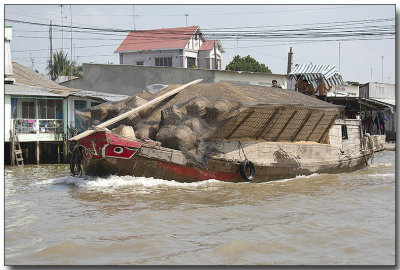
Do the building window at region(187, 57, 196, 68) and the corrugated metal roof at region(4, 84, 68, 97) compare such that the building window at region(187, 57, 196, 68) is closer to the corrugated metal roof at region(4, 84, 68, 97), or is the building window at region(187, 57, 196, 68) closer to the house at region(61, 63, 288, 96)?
the house at region(61, 63, 288, 96)

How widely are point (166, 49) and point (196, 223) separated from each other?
100ft

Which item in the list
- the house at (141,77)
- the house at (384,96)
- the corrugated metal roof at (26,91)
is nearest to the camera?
the corrugated metal roof at (26,91)

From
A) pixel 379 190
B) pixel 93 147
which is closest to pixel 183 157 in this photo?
pixel 93 147

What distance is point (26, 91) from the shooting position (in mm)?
20219

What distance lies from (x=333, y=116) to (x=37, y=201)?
832 cm

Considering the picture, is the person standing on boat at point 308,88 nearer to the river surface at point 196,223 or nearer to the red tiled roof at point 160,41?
the river surface at point 196,223

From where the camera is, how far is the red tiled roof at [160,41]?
1426 inches

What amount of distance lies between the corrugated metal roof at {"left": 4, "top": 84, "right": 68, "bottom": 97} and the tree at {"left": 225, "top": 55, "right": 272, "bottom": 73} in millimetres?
30204

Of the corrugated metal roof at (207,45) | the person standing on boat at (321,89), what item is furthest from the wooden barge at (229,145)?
the corrugated metal roof at (207,45)

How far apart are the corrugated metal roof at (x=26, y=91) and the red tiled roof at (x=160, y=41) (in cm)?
1559

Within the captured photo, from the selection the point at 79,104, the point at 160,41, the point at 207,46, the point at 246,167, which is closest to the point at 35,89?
the point at 79,104

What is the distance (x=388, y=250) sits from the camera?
609 centimetres

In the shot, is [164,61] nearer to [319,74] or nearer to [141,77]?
[141,77]

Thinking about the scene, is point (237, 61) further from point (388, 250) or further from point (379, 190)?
point (388, 250)
